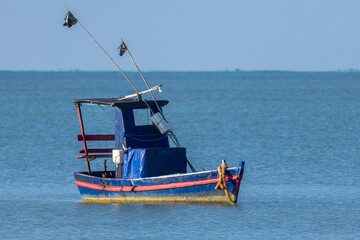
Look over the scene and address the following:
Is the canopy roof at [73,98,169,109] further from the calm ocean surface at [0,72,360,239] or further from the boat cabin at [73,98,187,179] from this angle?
the calm ocean surface at [0,72,360,239]

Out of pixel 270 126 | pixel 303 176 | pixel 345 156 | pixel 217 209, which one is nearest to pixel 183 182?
pixel 217 209

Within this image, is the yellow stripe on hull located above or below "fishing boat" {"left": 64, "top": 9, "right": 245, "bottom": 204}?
below

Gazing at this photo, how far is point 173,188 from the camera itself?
31.4m

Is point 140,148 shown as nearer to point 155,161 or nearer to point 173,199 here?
point 155,161

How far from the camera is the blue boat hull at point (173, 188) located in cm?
3062

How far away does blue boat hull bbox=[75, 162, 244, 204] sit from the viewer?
30.6 m

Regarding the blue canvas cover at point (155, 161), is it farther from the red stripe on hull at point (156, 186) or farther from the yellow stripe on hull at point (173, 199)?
the yellow stripe on hull at point (173, 199)

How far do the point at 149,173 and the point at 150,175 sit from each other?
8 centimetres
